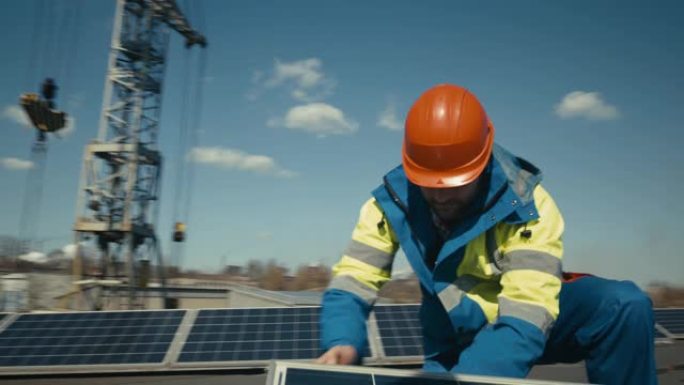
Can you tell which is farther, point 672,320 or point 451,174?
point 672,320

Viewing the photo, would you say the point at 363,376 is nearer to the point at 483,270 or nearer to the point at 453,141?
the point at 483,270

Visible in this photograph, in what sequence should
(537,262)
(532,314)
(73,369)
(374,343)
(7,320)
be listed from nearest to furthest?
(532,314) → (537,262) → (73,369) → (374,343) → (7,320)

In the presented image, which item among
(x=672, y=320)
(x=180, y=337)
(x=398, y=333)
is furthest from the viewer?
(x=672, y=320)

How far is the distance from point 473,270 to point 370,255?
50 cm

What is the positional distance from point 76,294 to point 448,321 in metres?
21.2

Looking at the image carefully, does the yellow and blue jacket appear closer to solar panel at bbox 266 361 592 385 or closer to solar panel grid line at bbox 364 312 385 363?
solar panel at bbox 266 361 592 385

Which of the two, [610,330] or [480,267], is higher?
[480,267]

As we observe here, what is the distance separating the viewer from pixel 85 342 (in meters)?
6.32

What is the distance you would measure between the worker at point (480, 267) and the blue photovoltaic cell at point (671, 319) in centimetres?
713

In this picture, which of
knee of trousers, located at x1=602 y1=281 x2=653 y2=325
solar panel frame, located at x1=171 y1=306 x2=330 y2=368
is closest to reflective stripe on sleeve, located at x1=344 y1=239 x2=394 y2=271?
knee of trousers, located at x1=602 y1=281 x2=653 y2=325

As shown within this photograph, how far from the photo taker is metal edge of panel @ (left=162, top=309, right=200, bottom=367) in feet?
19.1

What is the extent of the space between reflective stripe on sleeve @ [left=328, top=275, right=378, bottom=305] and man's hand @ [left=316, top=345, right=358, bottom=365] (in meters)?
0.29

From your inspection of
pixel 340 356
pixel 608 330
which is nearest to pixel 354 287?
pixel 340 356

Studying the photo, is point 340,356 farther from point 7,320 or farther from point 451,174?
point 7,320
